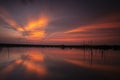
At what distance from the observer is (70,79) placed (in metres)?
14.4

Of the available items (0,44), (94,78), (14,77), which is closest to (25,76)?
(14,77)

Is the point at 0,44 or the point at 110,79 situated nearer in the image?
the point at 110,79

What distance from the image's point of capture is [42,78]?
1457cm

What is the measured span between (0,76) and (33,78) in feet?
9.25

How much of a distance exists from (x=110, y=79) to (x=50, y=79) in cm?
460

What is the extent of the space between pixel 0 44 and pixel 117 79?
394 ft

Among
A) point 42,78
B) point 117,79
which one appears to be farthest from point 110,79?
point 42,78

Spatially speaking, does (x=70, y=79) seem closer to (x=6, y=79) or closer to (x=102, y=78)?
(x=102, y=78)

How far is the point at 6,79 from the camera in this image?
14234 mm

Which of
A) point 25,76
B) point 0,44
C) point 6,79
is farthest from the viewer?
point 0,44

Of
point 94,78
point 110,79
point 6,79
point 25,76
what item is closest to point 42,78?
point 25,76

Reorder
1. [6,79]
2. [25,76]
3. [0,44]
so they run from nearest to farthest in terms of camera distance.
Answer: [6,79]
[25,76]
[0,44]

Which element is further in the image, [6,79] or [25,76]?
[25,76]

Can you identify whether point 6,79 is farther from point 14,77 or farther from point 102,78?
point 102,78
